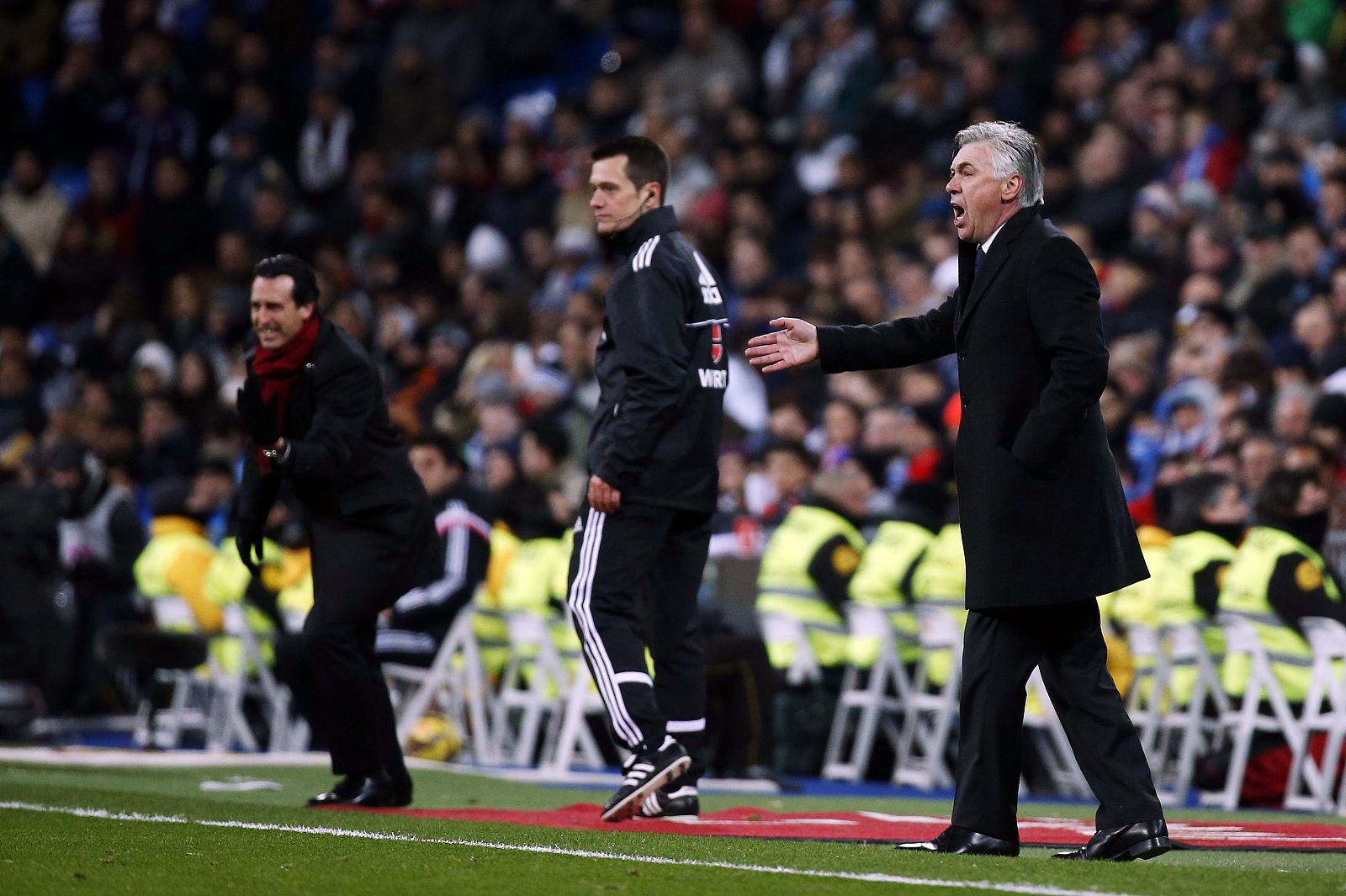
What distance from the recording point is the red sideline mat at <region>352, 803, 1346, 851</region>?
7.48m

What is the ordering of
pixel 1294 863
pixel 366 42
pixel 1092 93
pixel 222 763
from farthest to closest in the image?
pixel 366 42, pixel 1092 93, pixel 222 763, pixel 1294 863

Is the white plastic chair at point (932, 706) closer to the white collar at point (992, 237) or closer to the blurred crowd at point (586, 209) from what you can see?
the blurred crowd at point (586, 209)

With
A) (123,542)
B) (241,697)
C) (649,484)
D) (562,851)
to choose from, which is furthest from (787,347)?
(123,542)

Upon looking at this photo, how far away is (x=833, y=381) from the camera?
16000mm

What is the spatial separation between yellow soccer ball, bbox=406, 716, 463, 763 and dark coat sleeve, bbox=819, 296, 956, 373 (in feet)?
21.3

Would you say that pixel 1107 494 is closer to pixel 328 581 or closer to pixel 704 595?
pixel 328 581

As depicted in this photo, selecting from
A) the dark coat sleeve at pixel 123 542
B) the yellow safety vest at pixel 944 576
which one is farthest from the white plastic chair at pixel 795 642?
the dark coat sleeve at pixel 123 542

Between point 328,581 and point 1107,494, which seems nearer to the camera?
point 1107,494

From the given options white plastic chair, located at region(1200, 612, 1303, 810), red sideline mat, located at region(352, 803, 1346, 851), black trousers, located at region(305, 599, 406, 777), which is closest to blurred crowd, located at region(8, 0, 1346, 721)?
white plastic chair, located at region(1200, 612, 1303, 810)

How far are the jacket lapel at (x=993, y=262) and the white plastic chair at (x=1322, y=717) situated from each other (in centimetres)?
467

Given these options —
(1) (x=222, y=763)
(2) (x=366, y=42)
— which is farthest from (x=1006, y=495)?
(2) (x=366, y=42)

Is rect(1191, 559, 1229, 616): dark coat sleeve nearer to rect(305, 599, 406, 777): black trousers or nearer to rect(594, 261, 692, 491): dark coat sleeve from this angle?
rect(594, 261, 692, 491): dark coat sleeve

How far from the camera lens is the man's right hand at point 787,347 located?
6.62m

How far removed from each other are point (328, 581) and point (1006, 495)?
10.9 ft
